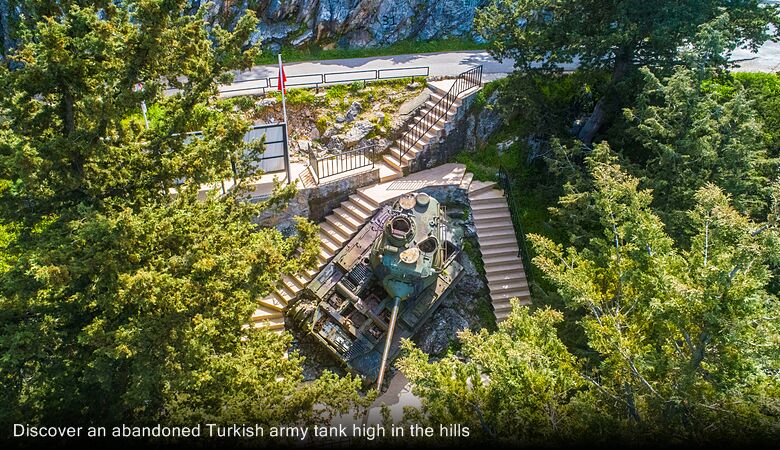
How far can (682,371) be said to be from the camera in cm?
896

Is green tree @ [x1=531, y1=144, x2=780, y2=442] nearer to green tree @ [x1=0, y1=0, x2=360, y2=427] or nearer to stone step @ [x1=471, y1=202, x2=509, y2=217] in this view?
green tree @ [x1=0, y1=0, x2=360, y2=427]

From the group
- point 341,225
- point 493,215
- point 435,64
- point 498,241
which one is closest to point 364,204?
point 341,225

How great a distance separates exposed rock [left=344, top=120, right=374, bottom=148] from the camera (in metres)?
20.5

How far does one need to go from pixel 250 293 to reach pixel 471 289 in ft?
32.5

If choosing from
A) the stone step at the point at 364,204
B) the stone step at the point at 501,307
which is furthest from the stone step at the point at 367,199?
the stone step at the point at 501,307

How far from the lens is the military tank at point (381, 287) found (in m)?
15.9

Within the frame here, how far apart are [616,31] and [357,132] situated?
976cm

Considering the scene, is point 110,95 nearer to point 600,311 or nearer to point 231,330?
point 231,330

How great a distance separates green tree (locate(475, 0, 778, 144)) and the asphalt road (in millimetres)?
3733

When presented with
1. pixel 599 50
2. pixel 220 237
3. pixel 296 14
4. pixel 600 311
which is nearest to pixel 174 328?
pixel 220 237

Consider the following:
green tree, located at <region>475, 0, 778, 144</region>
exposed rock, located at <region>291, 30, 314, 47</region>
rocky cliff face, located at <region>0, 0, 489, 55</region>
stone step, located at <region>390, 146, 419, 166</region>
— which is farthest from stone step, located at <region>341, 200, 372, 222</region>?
rocky cliff face, located at <region>0, 0, 489, 55</region>

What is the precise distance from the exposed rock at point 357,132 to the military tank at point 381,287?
13.5 ft

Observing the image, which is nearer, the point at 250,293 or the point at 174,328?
the point at 174,328

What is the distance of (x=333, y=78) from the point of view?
21734mm
